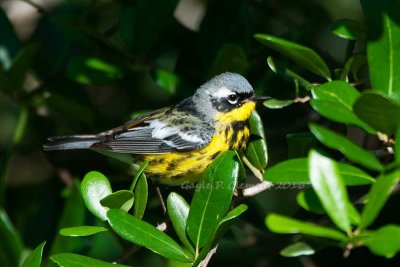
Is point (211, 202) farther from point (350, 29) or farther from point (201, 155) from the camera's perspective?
point (201, 155)

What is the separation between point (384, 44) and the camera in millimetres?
2705

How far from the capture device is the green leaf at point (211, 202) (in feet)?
8.53

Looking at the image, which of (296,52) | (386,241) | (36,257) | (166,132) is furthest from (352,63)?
(166,132)

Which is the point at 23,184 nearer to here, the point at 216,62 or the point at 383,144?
the point at 216,62

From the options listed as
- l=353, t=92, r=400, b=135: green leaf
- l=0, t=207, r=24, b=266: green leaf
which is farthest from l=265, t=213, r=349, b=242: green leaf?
l=0, t=207, r=24, b=266: green leaf

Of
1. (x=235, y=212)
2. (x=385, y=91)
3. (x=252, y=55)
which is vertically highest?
(x=385, y=91)

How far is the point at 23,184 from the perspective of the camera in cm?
528

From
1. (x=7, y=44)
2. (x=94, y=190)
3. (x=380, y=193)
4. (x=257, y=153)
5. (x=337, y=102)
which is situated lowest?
(x=7, y=44)

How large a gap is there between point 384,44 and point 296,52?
1.19 ft

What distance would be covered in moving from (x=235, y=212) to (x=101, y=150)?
224 cm

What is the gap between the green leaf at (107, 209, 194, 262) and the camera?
98.4 inches

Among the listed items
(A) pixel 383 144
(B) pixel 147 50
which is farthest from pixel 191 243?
(B) pixel 147 50

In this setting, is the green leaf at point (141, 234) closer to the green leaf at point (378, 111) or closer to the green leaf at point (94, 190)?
the green leaf at point (94, 190)

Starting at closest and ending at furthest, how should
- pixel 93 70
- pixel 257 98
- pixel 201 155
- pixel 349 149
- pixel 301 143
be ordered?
pixel 349 149, pixel 301 143, pixel 257 98, pixel 93 70, pixel 201 155
